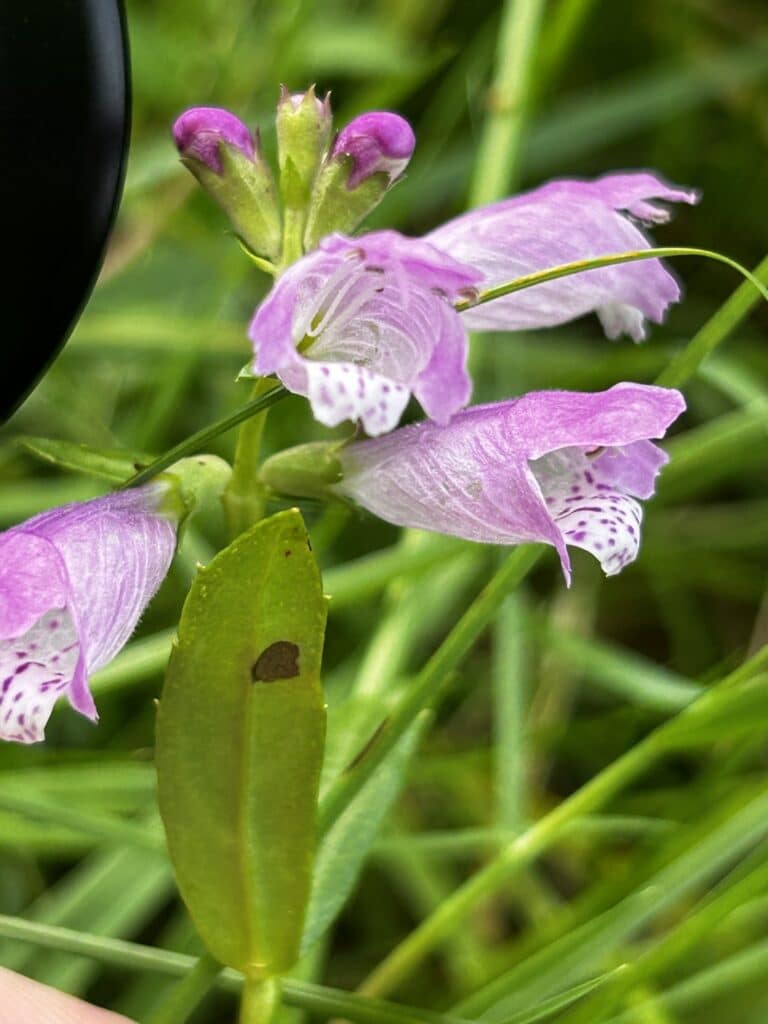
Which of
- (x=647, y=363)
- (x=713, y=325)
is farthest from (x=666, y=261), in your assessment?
(x=713, y=325)

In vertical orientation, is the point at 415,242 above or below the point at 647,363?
below

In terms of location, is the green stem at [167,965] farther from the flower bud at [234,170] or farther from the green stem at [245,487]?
the flower bud at [234,170]

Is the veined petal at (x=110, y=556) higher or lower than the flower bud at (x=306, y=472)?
lower

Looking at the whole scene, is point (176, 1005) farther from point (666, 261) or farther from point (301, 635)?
point (666, 261)

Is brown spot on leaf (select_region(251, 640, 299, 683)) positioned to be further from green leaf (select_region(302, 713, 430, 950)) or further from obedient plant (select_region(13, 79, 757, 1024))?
green leaf (select_region(302, 713, 430, 950))

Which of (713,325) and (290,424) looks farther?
(290,424)

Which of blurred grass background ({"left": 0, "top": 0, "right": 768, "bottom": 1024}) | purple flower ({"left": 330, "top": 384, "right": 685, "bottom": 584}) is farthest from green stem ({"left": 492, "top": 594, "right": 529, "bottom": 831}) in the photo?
purple flower ({"left": 330, "top": 384, "right": 685, "bottom": 584})

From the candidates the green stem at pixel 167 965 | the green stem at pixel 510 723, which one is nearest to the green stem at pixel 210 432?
the green stem at pixel 167 965
